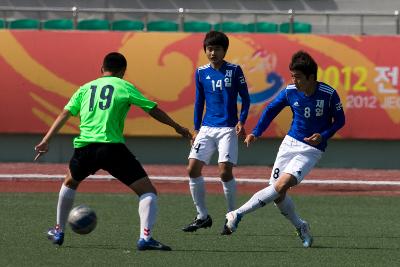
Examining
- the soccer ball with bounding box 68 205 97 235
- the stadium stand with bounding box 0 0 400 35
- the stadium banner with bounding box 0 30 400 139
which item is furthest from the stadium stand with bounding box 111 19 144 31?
the soccer ball with bounding box 68 205 97 235

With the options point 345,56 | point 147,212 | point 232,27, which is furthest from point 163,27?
point 147,212

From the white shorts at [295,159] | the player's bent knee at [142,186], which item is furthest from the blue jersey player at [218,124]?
the player's bent knee at [142,186]

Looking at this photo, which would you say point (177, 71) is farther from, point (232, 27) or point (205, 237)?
point (205, 237)

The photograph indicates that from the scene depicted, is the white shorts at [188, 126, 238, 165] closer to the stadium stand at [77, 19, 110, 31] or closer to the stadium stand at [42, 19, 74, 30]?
the stadium stand at [77, 19, 110, 31]

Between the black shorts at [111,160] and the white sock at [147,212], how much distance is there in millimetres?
225

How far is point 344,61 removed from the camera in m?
24.5

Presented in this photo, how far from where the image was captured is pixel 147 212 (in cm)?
1106

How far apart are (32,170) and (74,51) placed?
10.1 ft

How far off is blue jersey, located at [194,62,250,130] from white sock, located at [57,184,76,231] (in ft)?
8.80

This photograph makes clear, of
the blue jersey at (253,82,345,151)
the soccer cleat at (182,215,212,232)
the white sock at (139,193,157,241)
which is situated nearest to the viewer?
the white sock at (139,193,157,241)

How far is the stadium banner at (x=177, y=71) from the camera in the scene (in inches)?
962

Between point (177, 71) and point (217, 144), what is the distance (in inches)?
444

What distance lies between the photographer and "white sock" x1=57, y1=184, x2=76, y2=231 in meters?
11.4

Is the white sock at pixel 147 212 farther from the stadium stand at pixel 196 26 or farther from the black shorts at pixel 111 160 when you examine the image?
the stadium stand at pixel 196 26
